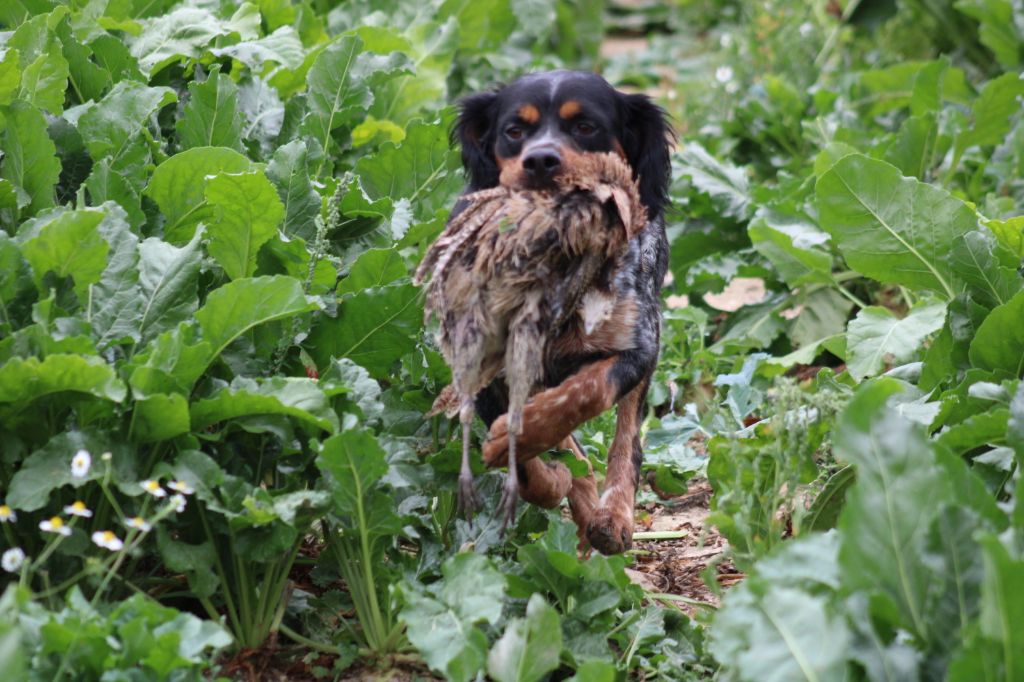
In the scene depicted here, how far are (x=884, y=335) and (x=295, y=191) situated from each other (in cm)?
207

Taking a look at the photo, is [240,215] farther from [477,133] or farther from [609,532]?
[609,532]

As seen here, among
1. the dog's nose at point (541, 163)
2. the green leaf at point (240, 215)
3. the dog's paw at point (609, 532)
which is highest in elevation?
the dog's nose at point (541, 163)

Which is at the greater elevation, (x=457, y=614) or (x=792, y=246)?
(x=457, y=614)

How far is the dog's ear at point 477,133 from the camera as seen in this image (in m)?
4.79

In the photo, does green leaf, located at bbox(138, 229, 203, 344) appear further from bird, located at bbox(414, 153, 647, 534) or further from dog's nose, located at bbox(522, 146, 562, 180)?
dog's nose, located at bbox(522, 146, 562, 180)

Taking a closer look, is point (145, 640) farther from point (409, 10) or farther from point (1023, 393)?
point (409, 10)

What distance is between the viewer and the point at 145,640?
291 centimetres

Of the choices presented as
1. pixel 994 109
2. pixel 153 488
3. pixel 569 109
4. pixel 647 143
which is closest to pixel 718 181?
pixel 994 109

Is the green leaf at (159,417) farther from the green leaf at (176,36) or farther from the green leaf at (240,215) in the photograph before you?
the green leaf at (176,36)

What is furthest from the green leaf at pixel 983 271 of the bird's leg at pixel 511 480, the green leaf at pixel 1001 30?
the green leaf at pixel 1001 30

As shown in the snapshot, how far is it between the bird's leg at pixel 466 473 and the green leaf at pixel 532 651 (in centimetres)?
53

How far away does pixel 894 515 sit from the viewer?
9.57 feet

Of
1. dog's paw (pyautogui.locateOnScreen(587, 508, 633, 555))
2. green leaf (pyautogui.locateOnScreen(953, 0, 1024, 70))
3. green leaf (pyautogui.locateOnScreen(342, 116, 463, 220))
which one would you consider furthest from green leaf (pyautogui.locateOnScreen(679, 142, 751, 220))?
dog's paw (pyautogui.locateOnScreen(587, 508, 633, 555))

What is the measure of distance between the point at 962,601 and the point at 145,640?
1.67 meters
